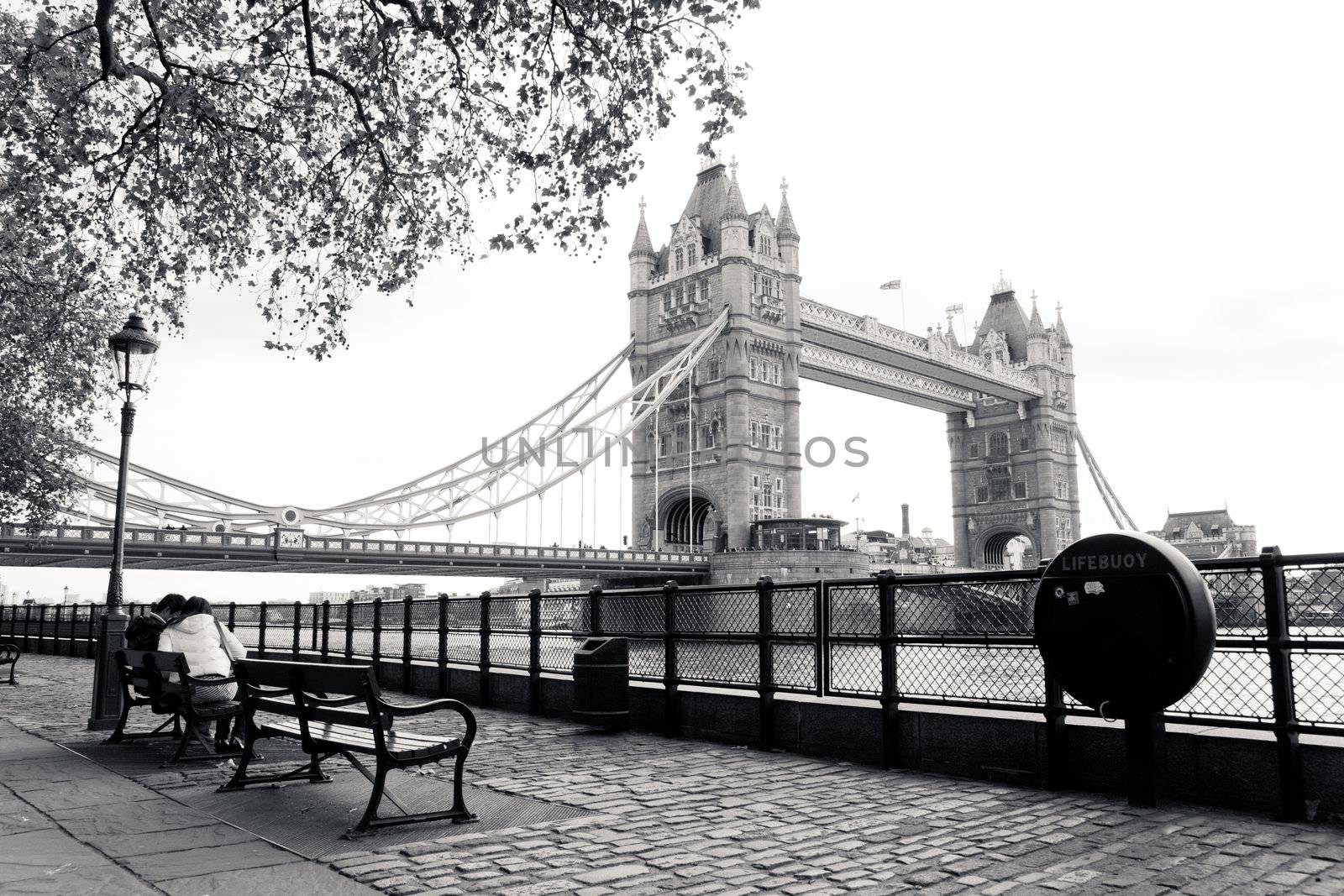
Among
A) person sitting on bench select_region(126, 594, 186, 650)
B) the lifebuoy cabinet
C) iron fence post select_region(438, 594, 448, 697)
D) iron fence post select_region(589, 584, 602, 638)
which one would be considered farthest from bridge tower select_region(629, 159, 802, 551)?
the lifebuoy cabinet

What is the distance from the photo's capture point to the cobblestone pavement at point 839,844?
389 cm

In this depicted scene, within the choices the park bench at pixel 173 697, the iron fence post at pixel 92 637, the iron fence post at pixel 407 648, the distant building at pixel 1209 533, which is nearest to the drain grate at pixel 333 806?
the park bench at pixel 173 697

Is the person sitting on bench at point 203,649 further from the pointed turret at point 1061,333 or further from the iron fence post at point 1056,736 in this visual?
the pointed turret at point 1061,333

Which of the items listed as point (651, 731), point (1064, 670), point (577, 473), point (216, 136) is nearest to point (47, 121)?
point (216, 136)

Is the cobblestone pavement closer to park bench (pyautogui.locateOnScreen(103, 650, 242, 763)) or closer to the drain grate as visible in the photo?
the drain grate

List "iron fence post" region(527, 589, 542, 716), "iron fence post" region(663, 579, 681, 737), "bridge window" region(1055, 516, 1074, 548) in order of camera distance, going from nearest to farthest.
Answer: "iron fence post" region(663, 579, 681, 737) < "iron fence post" region(527, 589, 542, 716) < "bridge window" region(1055, 516, 1074, 548)

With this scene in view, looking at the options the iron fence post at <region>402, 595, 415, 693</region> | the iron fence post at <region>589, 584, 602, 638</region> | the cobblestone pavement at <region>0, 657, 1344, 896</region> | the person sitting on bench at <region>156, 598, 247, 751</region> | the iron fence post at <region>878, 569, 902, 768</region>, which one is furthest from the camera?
the iron fence post at <region>402, 595, 415, 693</region>

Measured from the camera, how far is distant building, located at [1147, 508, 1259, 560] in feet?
291

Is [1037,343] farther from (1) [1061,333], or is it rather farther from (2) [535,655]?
(2) [535,655]

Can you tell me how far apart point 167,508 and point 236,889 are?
44.4 meters

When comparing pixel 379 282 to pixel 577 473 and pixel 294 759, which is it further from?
pixel 577 473

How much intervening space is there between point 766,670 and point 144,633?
483 centimetres

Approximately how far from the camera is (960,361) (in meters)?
73.2

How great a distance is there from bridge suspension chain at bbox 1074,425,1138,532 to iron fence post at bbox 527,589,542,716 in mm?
84214
